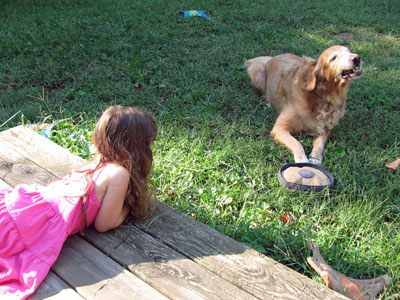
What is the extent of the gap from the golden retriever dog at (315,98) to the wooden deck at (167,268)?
70.2 inches

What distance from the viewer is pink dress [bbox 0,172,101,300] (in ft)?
6.40

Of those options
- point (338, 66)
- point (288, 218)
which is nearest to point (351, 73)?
point (338, 66)

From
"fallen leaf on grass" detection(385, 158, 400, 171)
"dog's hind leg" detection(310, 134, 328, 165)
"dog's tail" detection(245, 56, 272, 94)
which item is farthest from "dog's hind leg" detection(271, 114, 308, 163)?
"dog's tail" detection(245, 56, 272, 94)

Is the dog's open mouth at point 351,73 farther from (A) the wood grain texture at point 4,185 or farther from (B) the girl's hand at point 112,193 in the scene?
(A) the wood grain texture at point 4,185

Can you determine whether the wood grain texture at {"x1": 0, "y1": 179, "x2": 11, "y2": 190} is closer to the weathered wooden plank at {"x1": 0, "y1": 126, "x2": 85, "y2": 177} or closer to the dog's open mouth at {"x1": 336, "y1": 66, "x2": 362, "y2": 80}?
the weathered wooden plank at {"x1": 0, "y1": 126, "x2": 85, "y2": 177}

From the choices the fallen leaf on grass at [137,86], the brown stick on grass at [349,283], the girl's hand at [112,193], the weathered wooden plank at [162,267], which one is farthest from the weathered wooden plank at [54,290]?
the fallen leaf on grass at [137,86]

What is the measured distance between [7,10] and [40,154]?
600 centimetres

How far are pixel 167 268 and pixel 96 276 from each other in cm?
38

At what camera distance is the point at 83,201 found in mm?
2232

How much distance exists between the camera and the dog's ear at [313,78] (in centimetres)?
411

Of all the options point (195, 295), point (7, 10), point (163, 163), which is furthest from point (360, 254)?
point (7, 10)

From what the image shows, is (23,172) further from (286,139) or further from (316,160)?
(316,160)

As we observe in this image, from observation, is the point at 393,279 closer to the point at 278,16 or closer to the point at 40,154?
the point at 40,154

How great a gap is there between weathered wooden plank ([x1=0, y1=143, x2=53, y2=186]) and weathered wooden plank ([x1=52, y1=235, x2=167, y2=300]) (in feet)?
2.60
